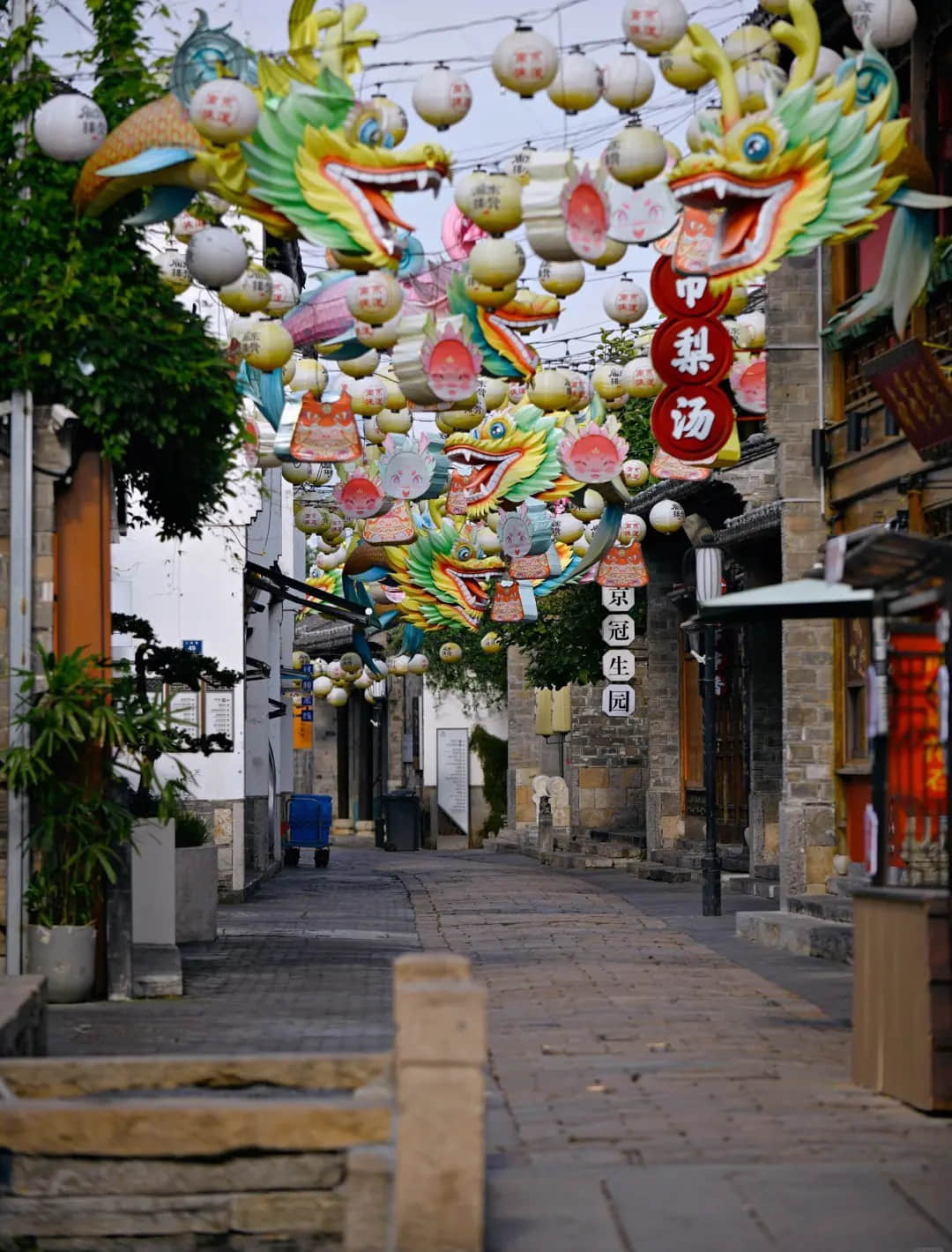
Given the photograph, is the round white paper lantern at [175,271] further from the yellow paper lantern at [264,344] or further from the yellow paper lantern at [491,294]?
the yellow paper lantern at [491,294]

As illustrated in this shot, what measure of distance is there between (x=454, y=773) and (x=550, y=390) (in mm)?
38852

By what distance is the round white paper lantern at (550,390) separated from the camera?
17.8 meters

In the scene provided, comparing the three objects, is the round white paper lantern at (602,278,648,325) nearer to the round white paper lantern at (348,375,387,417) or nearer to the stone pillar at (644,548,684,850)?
the round white paper lantern at (348,375,387,417)

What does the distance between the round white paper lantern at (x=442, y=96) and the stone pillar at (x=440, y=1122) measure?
7153mm

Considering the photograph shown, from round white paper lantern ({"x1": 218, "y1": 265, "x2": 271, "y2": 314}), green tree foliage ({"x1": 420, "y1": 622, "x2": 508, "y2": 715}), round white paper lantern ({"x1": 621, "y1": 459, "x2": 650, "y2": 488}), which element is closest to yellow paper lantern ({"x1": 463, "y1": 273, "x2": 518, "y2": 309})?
round white paper lantern ({"x1": 218, "y1": 265, "x2": 271, "y2": 314})

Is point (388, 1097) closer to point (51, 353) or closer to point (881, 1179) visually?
point (881, 1179)

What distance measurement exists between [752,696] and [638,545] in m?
4.33

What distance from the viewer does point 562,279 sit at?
14758 millimetres

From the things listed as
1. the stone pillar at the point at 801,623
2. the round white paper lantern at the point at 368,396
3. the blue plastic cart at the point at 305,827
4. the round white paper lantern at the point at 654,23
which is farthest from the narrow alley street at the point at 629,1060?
the blue plastic cart at the point at 305,827

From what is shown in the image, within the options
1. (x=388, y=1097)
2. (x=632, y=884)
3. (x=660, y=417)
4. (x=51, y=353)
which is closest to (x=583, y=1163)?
(x=388, y=1097)

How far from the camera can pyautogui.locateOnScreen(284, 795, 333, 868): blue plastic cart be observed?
43.7 metres

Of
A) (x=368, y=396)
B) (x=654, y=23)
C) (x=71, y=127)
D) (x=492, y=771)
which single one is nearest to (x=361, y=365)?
(x=368, y=396)

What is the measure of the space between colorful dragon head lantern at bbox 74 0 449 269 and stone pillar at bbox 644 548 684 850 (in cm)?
2120

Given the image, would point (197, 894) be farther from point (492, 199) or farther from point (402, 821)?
point (402, 821)
